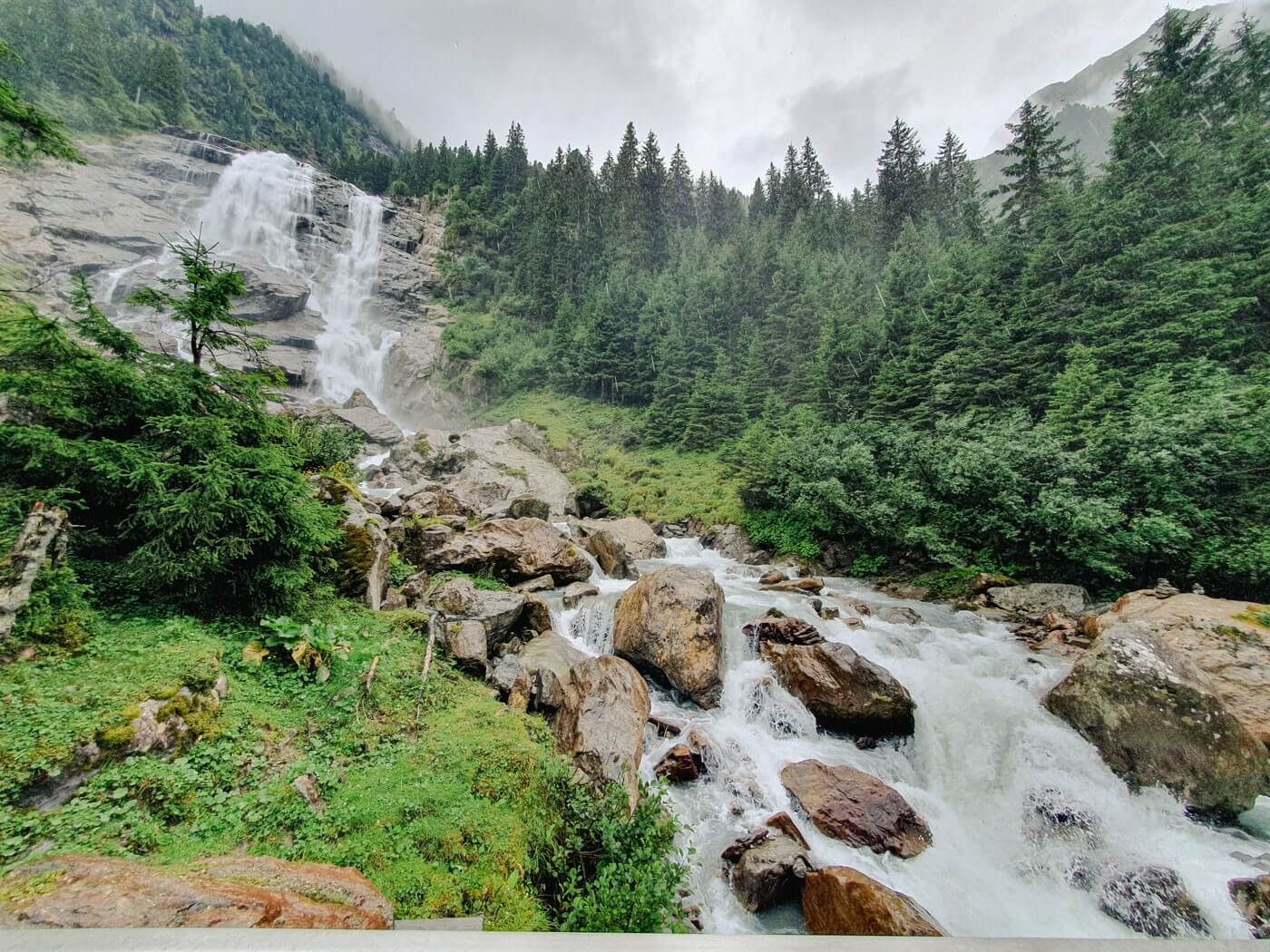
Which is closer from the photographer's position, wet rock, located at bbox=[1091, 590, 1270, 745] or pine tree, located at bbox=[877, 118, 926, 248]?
wet rock, located at bbox=[1091, 590, 1270, 745]

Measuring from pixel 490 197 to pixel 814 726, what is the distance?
74.9 metres

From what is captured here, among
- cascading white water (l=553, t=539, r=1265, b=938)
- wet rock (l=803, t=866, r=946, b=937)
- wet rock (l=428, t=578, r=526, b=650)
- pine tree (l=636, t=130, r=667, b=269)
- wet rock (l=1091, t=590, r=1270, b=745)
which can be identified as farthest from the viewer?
pine tree (l=636, t=130, r=667, b=269)

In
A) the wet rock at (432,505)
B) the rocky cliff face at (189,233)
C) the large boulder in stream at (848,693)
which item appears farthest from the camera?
the rocky cliff face at (189,233)

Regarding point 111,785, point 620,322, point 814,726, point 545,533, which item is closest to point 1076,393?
point 814,726

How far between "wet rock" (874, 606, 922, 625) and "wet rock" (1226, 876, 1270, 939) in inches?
284

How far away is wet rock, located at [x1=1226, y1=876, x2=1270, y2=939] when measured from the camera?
5648 millimetres

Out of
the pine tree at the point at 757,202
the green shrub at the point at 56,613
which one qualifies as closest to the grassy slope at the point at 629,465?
the green shrub at the point at 56,613

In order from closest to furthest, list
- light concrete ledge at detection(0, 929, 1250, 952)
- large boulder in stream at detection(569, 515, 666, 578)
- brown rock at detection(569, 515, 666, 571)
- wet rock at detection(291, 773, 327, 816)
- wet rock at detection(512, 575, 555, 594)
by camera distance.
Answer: light concrete ledge at detection(0, 929, 1250, 952) → wet rock at detection(291, 773, 327, 816) → wet rock at detection(512, 575, 555, 594) → large boulder in stream at detection(569, 515, 666, 578) → brown rock at detection(569, 515, 666, 571)

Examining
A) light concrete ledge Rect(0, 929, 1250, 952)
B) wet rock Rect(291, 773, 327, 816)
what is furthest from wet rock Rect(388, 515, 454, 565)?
light concrete ledge Rect(0, 929, 1250, 952)

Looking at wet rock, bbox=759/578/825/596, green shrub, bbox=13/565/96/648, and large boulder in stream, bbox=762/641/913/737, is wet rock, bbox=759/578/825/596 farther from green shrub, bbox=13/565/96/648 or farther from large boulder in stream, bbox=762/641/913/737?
green shrub, bbox=13/565/96/648

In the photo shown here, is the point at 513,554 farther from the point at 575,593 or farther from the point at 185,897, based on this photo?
the point at 185,897

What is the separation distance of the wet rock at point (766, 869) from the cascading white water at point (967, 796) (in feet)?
0.61

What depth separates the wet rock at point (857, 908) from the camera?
5.32 meters

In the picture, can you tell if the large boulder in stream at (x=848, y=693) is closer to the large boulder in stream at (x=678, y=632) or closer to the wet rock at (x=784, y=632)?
the wet rock at (x=784, y=632)
